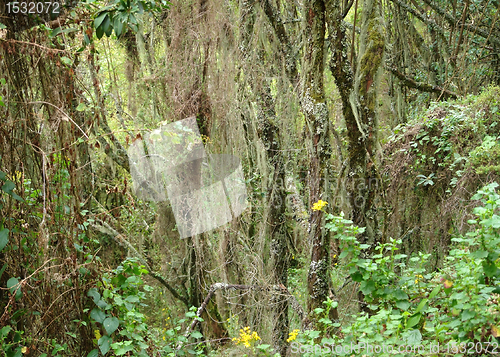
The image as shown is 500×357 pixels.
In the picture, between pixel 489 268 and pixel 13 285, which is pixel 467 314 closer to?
pixel 489 268

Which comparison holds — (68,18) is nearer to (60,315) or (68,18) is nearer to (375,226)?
(60,315)

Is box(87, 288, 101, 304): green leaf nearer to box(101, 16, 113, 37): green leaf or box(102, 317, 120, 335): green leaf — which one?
box(102, 317, 120, 335): green leaf

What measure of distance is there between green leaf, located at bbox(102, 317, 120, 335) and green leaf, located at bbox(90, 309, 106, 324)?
26mm

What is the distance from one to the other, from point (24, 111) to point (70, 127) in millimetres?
215

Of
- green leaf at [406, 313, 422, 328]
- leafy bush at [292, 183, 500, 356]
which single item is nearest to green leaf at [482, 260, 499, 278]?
leafy bush at [292, 183, 500, 356]

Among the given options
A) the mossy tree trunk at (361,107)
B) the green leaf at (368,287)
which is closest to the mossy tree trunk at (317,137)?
the mossy tree trunk at (361,107)

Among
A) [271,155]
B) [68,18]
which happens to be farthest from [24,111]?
[271,155]

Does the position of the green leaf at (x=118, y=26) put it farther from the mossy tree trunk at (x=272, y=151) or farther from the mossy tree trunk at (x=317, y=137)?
the mossy tree trunk at (x=272, y=151)

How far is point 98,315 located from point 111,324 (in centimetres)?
8

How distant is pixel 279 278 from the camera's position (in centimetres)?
434

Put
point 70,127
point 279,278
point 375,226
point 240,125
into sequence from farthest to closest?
point 240,125, point 279,278, point 375,226, point 70,127

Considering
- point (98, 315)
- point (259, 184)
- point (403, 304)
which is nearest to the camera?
point (403, 304)

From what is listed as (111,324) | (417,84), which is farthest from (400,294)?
(417,84)

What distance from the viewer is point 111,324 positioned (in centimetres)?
185
